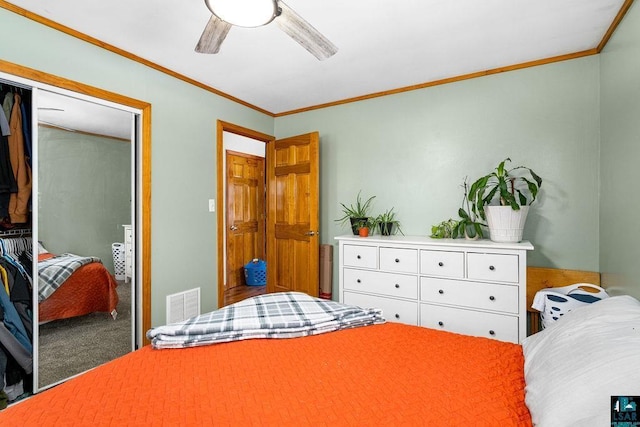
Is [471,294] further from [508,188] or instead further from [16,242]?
[16,242]

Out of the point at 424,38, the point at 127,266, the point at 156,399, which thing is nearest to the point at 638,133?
the point at 424,38

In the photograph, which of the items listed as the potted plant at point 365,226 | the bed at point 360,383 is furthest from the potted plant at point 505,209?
the bed at point 360,383

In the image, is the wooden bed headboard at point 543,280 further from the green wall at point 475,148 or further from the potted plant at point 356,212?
the potted plant at point 356,212

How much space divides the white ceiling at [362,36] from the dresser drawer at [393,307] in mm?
2049

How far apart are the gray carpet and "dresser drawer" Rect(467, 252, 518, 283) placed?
2.73m

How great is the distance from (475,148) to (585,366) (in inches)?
94.5

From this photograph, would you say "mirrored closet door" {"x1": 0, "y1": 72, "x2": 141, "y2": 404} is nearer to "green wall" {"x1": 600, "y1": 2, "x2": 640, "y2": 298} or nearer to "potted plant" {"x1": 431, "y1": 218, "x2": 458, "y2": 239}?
"potted plant" {"x1": 431, "y1": 218, "x2": 458, "y2": 239}

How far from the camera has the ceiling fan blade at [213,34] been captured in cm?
166

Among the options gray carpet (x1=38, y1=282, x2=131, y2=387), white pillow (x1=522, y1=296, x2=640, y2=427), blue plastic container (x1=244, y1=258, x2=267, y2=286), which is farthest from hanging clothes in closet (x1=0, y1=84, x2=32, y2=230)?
blue plastic container (x1=244, y1=258, x2=267, y2=286)

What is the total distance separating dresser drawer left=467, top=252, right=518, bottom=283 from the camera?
227 centimetres

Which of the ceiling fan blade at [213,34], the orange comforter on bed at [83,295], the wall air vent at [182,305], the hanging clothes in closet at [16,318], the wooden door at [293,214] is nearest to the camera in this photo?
the ceiling fan blade at [213,34]

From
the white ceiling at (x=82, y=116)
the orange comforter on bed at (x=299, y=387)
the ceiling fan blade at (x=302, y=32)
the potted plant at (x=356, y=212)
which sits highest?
the ceiling fan blade at (x=302, y=32)

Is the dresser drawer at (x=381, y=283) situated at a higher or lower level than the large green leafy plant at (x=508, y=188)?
lower

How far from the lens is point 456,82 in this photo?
9.65 ft
